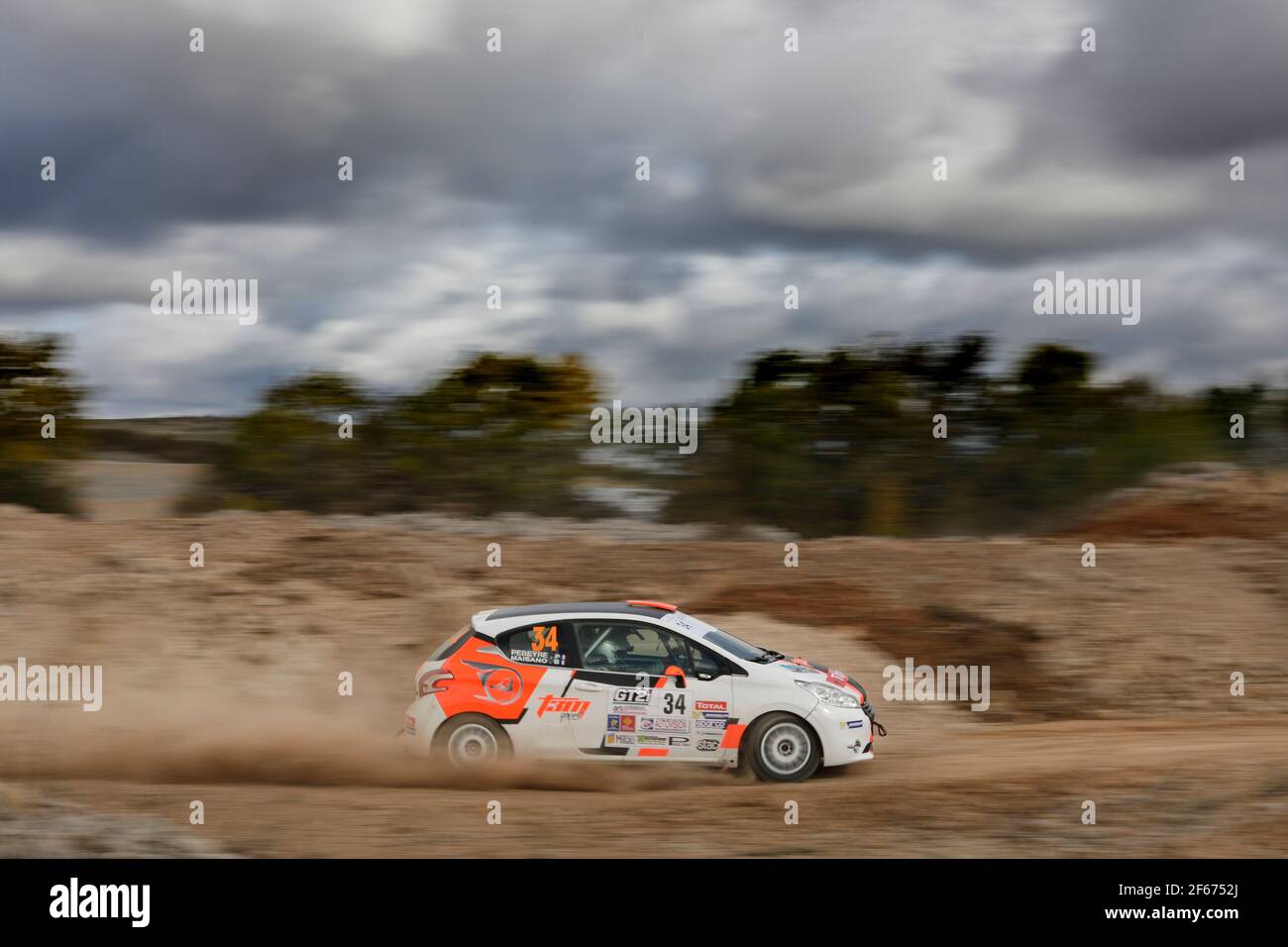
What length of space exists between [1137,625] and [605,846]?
10199 millimetres

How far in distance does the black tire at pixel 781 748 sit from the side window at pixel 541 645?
1.67m

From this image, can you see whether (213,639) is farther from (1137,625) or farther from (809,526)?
(1137,625)

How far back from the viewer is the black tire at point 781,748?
1033 cm

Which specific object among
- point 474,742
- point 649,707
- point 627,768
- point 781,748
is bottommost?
point 627,768

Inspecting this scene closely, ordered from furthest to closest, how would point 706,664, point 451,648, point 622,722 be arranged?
point 451,648, point 706,664, point 622,722

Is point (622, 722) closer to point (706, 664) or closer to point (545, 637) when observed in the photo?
point (706, 664)

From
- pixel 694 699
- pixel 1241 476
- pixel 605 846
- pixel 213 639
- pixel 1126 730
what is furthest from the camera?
pixel 1241 476

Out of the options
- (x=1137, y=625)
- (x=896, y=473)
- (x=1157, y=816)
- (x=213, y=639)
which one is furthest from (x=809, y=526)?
(x=1157, y=816)

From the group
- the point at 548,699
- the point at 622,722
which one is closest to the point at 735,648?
the point at 622,722

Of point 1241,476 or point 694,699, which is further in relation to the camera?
point 1241,476

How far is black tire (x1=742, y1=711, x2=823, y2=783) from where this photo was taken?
10.3 metres

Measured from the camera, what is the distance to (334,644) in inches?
630

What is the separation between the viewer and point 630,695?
10.3 m

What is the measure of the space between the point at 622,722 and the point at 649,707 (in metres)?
0.26
